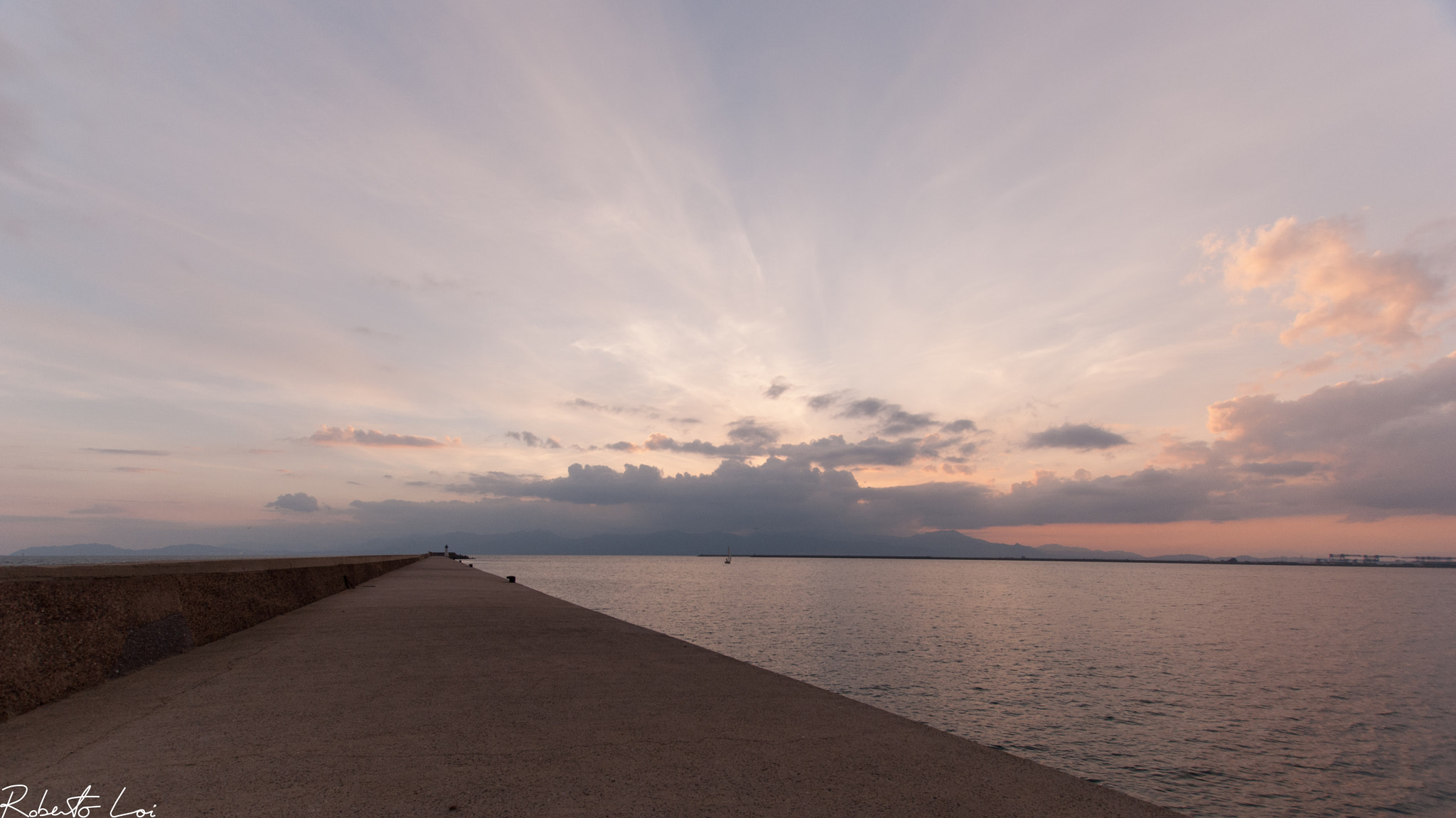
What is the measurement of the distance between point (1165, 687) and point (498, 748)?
2246 cm

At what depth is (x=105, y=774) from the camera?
432 cm

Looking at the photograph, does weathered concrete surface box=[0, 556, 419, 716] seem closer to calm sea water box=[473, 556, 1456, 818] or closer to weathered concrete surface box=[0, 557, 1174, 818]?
weathered concrete surface box=[0, 557, 1174, 818]

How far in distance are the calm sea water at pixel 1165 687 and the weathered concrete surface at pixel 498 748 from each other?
8244 mm

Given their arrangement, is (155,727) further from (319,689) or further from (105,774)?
(319,689)

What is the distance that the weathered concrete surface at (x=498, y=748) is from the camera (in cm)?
411

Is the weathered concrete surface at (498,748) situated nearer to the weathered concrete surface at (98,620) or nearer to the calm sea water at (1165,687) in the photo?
the weathered concrete surface at (98,620)

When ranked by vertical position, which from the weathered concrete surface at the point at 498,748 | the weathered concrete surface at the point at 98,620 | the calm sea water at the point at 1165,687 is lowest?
the calm sea water at the point at 1165,687

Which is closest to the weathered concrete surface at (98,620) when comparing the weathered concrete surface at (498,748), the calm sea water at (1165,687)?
the weathered concrete surface at (498,748)

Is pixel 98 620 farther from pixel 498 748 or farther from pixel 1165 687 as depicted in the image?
pixel 1165 687

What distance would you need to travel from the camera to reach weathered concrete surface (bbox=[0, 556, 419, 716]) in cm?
598

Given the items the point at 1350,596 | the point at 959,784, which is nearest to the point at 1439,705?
the point at 959,784

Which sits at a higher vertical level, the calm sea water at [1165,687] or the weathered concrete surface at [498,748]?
the weathered concrete surface at [498,748]

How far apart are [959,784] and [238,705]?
21.5ft

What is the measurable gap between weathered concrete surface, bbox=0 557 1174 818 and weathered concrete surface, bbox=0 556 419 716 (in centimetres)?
28
